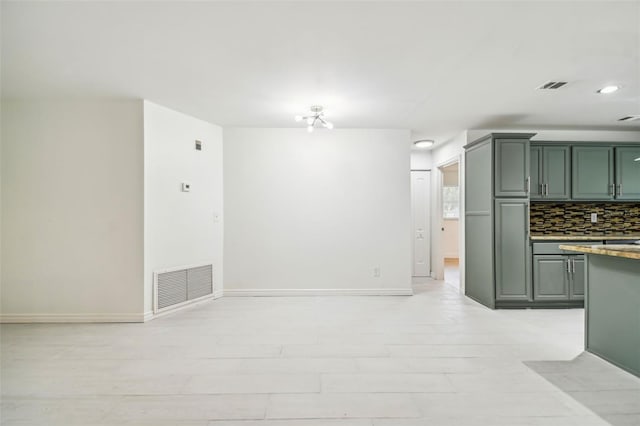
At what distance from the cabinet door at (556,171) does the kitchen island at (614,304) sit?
2.01m

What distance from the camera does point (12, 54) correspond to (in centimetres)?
277

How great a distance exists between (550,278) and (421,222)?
264 centimetres

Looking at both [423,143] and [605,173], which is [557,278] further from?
[423,143]

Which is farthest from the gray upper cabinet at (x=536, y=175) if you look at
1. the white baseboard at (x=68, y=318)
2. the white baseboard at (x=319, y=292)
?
the white baseboard at (x=68, y=318)

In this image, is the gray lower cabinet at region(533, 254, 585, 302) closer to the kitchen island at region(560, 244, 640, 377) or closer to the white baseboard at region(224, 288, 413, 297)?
the kitchen island at region(560, 244, 640, 377)

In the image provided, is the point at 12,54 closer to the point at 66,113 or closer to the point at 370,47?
the point at 66,113

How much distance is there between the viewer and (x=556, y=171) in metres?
4.65

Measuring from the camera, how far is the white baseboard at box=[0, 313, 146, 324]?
149 inches

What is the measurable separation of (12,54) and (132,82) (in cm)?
88

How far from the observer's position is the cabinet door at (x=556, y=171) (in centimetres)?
462

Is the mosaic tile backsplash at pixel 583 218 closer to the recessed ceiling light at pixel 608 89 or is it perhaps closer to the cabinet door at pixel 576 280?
the cabinet door at pixel 576 280

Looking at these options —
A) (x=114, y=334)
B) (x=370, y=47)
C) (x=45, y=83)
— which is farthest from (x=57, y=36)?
(x=114, y=334)

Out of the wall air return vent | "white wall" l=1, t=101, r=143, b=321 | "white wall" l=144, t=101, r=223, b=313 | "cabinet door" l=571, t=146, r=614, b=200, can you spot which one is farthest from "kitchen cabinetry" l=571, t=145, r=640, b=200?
"white wall" l=1, t=101, r=143, b=321

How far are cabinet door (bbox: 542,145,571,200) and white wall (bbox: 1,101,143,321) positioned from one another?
5256 mm
